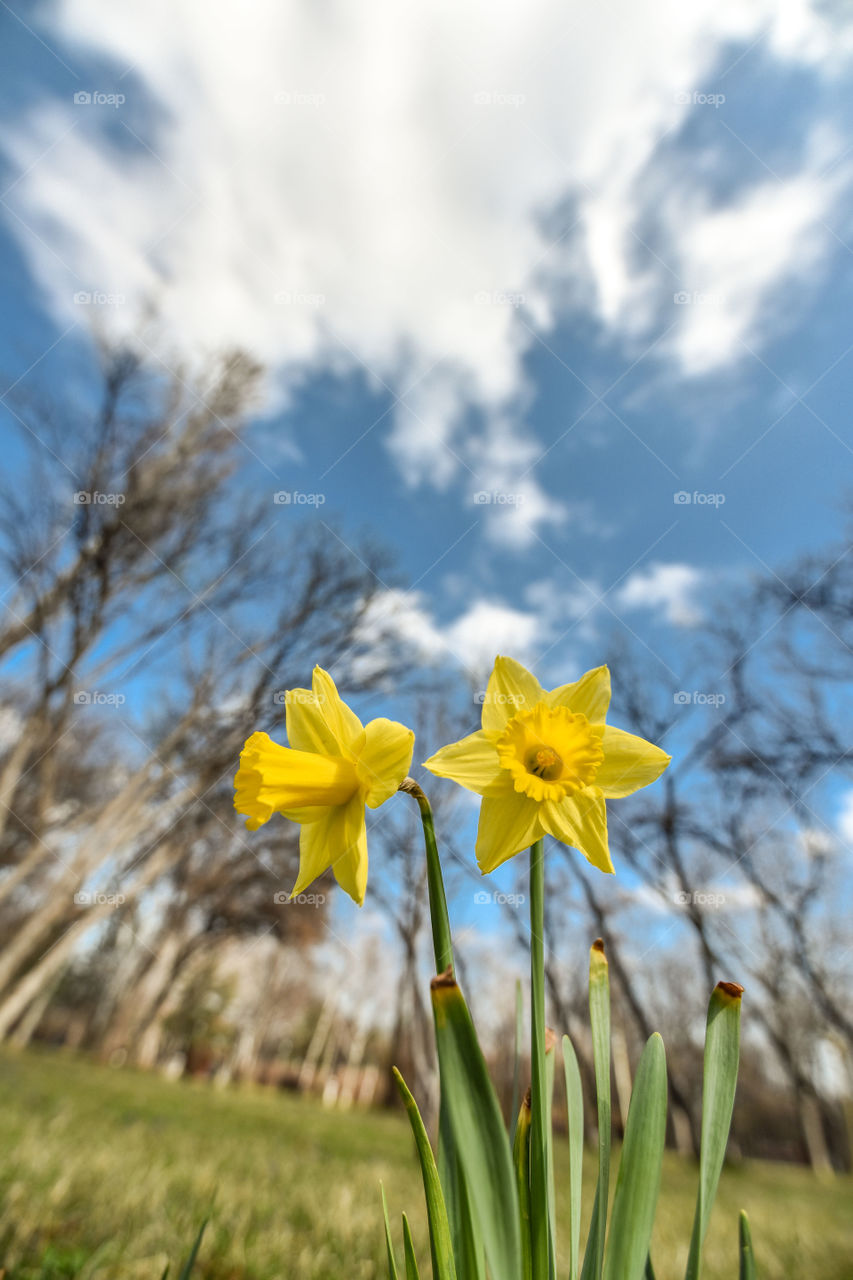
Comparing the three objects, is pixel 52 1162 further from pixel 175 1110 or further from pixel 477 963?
pixel 477 963

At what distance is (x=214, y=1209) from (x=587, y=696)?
2.48 meters

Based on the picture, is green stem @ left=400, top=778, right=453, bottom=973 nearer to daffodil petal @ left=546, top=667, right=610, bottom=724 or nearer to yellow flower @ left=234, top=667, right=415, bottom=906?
yellow flower @ left=234, top=667, right=415, bottom=906

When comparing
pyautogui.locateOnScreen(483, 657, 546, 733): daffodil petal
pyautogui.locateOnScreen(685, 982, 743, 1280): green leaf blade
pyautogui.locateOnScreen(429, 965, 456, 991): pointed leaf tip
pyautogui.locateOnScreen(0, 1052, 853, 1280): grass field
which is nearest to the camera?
pyautogui.locateOnScreen(429, 965, 456, 991): pointed leaf tip

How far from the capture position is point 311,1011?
90.5 ft

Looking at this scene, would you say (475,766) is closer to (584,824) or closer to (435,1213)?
(584,824)

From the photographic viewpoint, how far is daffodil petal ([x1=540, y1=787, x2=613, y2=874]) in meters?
0.75

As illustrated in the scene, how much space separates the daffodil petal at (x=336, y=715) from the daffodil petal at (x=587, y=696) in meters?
0.25

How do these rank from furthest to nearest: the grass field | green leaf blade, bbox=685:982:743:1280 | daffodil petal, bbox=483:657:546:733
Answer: the grass field < daffodil petal, bbox=483:657:546:733 < green leaf blade, bbox=685:982:743:1280

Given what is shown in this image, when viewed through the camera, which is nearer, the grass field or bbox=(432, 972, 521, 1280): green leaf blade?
bbox=(432, 972, 521, 1280): green leaf blade

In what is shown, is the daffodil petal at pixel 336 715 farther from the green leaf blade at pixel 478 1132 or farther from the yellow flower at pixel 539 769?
the green leaf blade at pixel 478 1132

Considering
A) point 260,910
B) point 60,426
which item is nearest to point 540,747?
point 60,426

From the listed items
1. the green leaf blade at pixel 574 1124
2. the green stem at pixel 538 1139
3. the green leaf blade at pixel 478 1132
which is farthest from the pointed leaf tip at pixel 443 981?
the green leaf blade at pixel 574 1124

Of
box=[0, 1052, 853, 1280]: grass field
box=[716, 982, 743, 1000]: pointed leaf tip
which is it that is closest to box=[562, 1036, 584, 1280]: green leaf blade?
box=[716, 982, 743, 1000]: pointed leaf tip

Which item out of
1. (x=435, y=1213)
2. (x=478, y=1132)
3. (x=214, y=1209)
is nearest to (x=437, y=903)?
(x=478, y=1132)
